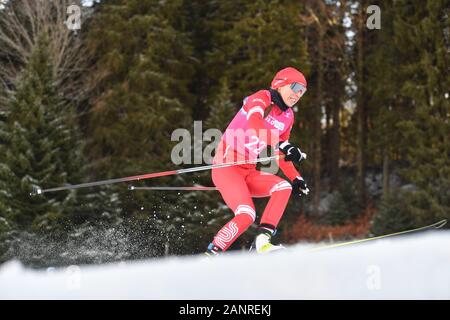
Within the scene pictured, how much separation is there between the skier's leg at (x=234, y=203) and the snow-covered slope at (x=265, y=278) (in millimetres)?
189

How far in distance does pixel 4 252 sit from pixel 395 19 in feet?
43.1

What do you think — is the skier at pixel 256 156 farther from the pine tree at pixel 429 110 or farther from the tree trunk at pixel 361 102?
the tree trunk at pixel 361 102

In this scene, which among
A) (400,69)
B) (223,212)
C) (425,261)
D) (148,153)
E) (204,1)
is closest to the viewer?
(425,261)

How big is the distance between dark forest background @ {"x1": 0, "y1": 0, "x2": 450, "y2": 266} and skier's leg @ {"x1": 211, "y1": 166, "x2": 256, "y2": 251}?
22.4 ft

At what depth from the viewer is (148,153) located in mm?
16750

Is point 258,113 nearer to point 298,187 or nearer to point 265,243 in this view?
point 298,187

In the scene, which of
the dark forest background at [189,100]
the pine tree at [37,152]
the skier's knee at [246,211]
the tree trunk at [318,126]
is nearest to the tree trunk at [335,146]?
the dark forest background at [189,100]

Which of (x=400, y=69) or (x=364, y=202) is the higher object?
(x=400, y=69)

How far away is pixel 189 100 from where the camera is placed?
18203 millimetres

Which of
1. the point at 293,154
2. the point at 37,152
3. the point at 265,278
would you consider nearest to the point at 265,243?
the point at 265,278

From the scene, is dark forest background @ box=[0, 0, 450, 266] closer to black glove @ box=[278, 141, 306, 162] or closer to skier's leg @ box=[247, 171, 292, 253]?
skier's leg @ box=[247, 171, 292, 253]

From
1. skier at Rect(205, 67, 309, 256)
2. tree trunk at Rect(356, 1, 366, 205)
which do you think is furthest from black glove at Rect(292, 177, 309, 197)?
tree trunk at Rect(356, 1, 366, 205)
